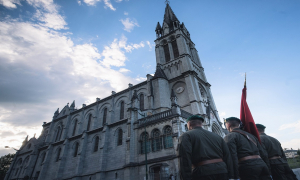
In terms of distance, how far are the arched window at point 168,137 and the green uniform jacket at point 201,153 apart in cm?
1257

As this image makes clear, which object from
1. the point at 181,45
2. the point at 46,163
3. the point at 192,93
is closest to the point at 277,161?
the point at 192,93

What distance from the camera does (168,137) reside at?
1625 cm

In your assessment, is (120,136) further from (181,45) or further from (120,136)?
(181,45)

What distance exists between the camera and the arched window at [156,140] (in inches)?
651

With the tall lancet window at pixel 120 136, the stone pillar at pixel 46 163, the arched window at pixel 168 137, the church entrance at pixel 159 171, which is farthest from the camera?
the stone pillar at pixel 46 163

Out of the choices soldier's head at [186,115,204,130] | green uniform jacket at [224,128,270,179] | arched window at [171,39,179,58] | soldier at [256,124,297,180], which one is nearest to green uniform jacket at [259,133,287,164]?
soldier at [256,124,297,180]

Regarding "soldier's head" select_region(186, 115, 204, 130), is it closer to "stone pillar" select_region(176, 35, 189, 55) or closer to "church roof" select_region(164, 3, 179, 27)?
"stone pillar" select_region(176, 35, 189, 55)

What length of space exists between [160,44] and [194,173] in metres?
30.2

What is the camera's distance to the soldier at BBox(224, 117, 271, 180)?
13.3 feet

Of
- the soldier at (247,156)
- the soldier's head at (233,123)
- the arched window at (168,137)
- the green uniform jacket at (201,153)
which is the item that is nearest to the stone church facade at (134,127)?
the arched window at (168,137)

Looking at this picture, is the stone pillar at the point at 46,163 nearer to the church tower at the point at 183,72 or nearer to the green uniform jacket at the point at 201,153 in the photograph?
the church tower at the point at 183,72

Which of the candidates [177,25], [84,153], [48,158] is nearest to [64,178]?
[84,153]

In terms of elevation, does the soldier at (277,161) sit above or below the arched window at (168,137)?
below

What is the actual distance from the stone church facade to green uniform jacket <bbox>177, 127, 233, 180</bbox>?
1093cm
